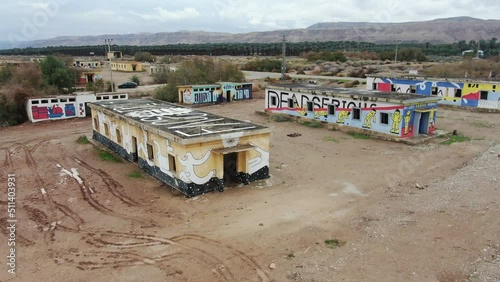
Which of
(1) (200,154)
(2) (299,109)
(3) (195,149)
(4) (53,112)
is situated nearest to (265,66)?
(2) (299,109)

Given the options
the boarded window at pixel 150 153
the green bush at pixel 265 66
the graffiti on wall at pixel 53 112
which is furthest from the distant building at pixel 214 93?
the green bush at pixel 265 66

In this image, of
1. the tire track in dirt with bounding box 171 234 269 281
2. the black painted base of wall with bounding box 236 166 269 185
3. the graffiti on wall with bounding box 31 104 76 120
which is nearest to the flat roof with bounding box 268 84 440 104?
the black painted base of wall with bounding box 236 166 269 185

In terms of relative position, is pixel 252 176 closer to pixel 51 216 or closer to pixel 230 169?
pixel 230 169

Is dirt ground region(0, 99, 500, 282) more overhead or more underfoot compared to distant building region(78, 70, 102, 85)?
more underfoot

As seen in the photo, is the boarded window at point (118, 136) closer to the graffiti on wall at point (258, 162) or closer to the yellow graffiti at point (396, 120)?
the graffiti on wall at point (258, 162)

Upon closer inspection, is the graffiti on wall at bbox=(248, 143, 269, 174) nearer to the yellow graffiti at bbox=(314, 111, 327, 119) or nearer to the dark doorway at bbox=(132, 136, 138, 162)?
the dark doorway at bbox=(132, 136, 138, 162)

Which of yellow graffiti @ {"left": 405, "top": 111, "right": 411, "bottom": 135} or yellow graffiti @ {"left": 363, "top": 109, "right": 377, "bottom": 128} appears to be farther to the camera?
yellow graffiti @ {"left": 363, "top": 109, "right": 377, "bottom": 128}
